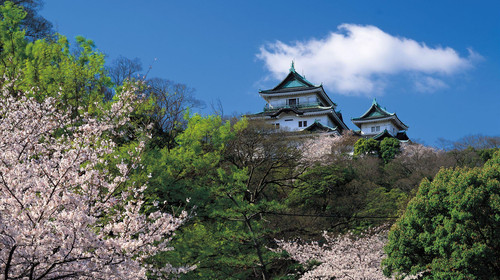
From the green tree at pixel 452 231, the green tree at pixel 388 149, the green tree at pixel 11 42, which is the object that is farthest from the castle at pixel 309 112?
the green tree at pixel 452 231

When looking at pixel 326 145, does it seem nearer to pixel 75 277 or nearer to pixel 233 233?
pixel 233 233

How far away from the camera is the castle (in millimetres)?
49812

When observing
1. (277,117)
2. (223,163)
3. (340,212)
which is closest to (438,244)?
(340,212)

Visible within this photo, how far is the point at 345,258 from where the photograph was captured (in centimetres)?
1677

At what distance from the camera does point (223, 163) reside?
920 inches

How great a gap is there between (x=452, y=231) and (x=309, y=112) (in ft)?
121

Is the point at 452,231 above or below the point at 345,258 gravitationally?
above

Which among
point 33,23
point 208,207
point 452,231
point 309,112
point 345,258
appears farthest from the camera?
point 309,112

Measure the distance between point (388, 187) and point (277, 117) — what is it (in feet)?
76.7

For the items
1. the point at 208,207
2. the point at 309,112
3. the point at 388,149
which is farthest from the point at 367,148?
the point at 208,207

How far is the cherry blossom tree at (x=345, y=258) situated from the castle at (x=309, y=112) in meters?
29.4

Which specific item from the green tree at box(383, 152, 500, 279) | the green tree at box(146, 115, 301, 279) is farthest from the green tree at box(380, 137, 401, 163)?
the green tree at box(383, 152, 500, 279)

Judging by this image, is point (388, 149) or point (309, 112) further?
point (309, 112)

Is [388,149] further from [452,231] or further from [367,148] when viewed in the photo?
[452,231]
